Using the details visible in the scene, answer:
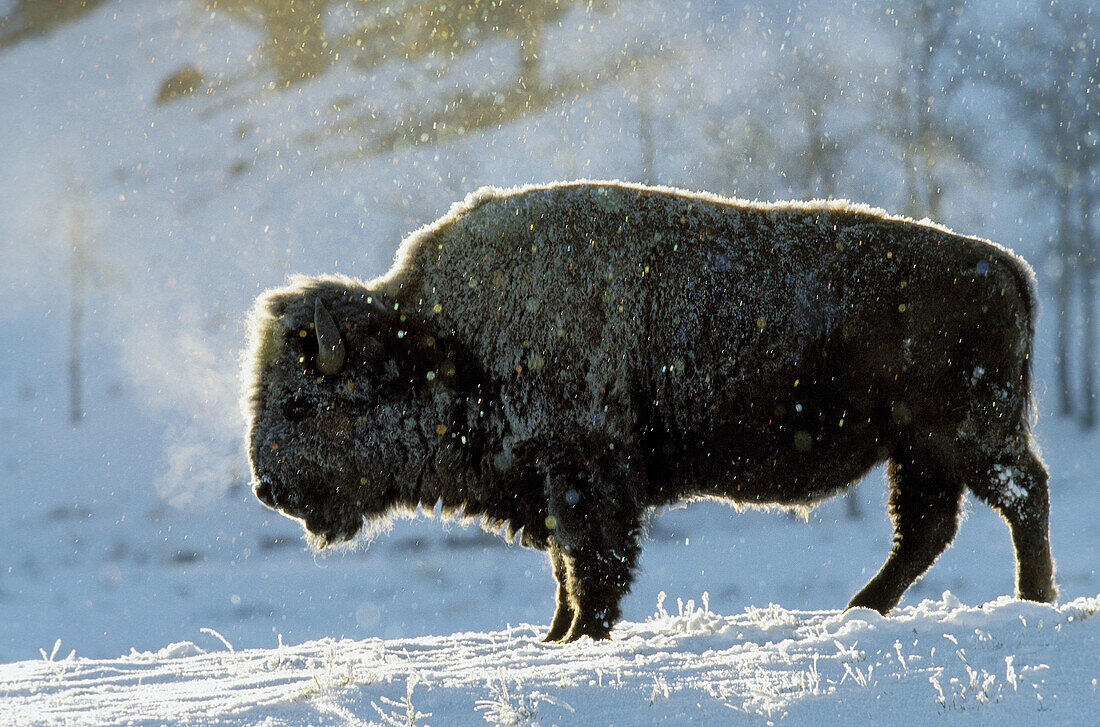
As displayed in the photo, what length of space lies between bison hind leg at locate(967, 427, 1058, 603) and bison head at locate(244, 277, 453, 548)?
2617 mm

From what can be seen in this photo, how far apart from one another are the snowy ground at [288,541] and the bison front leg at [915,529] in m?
0.33

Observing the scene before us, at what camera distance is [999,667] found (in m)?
2.30

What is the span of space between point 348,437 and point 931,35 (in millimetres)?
A: 15410

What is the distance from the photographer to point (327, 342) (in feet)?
12.5

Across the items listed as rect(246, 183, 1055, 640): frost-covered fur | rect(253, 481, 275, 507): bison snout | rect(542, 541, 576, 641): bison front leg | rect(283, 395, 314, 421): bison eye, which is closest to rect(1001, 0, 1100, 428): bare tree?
rect(246, 183, 1055, 640): frost-covered fur

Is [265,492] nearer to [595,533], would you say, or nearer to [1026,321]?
[595,533]

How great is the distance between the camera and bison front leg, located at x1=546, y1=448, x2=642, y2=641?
11.9 feet

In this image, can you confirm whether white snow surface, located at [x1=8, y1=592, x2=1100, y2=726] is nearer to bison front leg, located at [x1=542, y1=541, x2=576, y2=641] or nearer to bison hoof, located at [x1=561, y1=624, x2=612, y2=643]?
bison hoof, located at [x1=561, y1=624, x2=612, y2=643]

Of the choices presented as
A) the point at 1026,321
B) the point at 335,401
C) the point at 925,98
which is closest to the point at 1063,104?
the point at 925,98

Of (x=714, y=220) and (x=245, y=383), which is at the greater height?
(x=714, y=220)

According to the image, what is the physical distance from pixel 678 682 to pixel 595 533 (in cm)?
142

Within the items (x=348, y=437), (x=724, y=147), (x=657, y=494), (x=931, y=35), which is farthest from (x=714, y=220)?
(x=931, y=35)

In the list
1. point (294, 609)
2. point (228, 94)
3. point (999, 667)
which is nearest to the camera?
point (999, 667)

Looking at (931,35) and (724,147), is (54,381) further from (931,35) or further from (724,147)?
(931,35)
